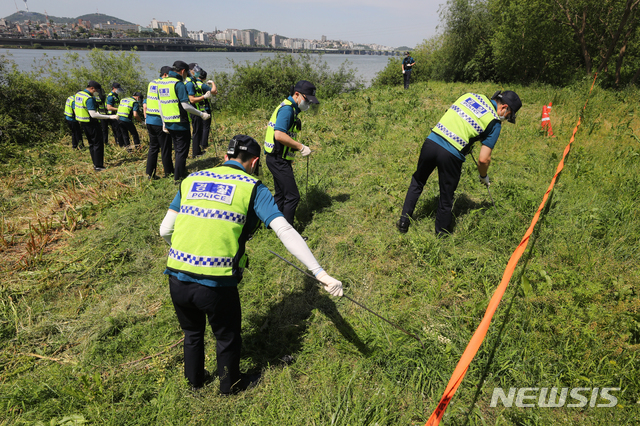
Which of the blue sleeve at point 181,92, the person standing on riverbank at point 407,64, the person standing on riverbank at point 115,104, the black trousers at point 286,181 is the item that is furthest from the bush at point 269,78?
the black trousers at point 286,181

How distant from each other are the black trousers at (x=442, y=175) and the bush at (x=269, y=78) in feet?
38.0

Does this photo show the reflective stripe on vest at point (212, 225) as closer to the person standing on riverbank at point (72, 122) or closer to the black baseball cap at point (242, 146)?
the black baseball cap at point (242, 146)

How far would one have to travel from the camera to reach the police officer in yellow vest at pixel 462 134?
352cm

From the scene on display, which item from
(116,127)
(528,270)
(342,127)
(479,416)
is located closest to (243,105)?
(116,127)

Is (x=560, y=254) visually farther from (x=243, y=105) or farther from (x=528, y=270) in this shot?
(x=243, y=105)

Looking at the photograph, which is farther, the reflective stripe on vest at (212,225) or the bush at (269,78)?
the bush at (269,78)

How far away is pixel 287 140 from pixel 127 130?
286 inches

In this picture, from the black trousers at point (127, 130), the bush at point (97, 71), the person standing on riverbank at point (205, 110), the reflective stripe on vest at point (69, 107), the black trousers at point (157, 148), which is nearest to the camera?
the black trousers at point (157, 148)

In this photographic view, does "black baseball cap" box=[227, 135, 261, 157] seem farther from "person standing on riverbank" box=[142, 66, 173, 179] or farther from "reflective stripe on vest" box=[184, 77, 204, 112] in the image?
"reflective stripe on vest" box=[184, 77, 204, 112]

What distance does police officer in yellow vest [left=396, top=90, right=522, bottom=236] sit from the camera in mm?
3523

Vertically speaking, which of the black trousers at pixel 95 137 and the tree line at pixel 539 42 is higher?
the tree line at pixel 539 42

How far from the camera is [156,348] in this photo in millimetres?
2773

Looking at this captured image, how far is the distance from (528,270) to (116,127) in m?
10.9

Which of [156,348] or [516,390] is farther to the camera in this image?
[156,348]
